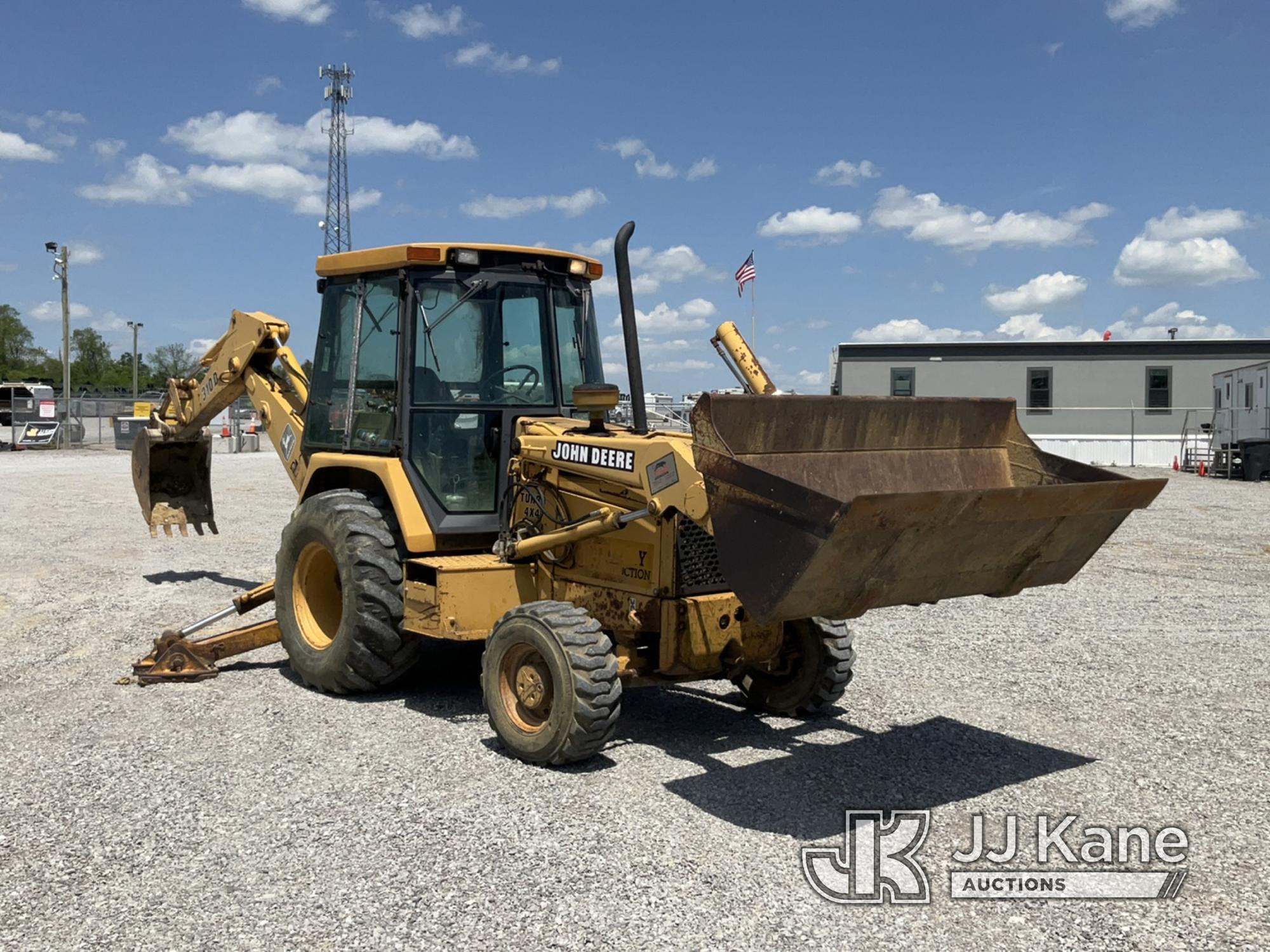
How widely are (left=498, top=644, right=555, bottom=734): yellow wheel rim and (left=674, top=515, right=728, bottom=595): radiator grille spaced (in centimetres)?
81

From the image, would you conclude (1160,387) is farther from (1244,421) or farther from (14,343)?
(14,343)

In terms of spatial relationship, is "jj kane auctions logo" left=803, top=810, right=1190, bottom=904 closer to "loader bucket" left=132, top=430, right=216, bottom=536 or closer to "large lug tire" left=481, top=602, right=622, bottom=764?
"large lug tire" left=481, top=602, right=622, bottom=764

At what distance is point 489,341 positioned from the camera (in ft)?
23.5

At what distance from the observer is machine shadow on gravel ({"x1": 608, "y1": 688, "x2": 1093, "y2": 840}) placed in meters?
5.32

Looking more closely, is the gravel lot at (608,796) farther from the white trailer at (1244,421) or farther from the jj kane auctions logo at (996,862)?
the white trailer at (1244,421)

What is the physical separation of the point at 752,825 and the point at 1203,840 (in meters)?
1.87

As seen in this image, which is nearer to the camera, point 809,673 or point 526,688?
point 526,688

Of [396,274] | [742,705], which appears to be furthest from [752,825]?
[396,274]

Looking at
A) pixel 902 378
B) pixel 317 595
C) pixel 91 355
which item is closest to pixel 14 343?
pixel 91 355

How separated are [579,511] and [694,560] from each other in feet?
2.51

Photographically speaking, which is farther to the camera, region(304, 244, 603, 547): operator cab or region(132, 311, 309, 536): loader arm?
region(132, 311, 309, 536): loader arm

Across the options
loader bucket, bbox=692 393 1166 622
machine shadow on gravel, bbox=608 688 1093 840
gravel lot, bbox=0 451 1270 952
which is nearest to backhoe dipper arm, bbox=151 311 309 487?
gravel lot, bbox=0 451 1270 952

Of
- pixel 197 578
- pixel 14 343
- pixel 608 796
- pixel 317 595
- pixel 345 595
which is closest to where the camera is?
pixel 608 796

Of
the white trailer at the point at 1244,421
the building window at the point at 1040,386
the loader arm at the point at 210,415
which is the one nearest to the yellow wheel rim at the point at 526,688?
the loader arm at the point at 210,415
